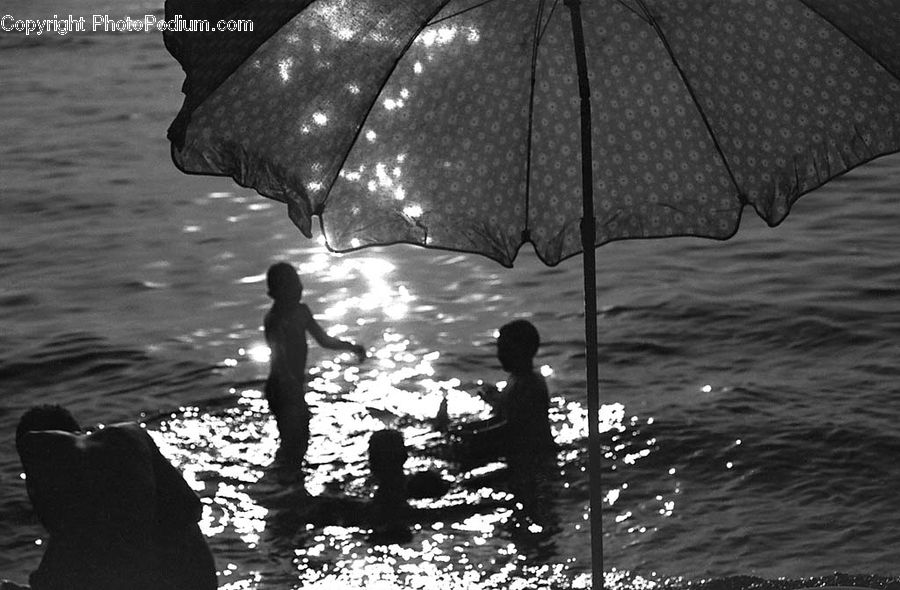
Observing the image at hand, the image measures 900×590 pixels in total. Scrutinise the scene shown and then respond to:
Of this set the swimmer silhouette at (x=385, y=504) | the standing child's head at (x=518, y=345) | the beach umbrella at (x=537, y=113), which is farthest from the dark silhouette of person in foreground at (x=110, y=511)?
the standing child's head at (x=518, y=345)

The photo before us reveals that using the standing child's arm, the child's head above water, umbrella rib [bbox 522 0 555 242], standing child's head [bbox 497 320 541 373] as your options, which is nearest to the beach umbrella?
umbrella rib [bbox 522 0 555 242]

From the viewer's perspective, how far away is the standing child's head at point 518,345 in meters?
8.66

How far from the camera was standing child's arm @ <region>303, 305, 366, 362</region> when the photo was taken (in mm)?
9500

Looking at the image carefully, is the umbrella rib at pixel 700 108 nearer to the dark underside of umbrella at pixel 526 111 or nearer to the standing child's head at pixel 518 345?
the dark underside of umbrella at pixel 526 111

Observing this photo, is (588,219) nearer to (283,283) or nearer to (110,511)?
(110,511)

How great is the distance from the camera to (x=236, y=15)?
466 cm

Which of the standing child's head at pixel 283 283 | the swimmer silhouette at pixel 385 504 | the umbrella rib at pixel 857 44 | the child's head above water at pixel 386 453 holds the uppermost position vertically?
the umbrella rib at pixel 857 44

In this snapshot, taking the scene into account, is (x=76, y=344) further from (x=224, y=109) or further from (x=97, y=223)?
(x=224, y=109)

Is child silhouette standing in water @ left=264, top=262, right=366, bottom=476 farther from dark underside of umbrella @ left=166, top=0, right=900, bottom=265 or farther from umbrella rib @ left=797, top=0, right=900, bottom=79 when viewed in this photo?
umbrella rib @ left=797, top=0, right=900, bottom=79

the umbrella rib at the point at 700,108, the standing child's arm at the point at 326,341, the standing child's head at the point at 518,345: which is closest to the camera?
the umbrella rib at the point at 700,108

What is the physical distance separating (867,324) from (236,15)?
7377 millimetres

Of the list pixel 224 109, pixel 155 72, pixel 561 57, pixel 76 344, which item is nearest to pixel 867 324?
pixel 76 344

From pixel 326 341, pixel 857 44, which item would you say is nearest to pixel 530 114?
pixel 857 44

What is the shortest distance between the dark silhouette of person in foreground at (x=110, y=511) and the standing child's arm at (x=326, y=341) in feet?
Answer: 14.1
